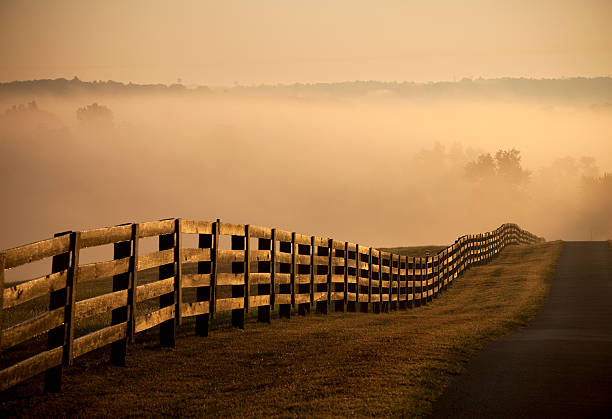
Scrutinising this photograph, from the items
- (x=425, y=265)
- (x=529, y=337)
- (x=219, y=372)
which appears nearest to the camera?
(x=219, y=372)

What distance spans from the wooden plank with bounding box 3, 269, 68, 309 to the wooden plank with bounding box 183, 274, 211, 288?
3.74 meters

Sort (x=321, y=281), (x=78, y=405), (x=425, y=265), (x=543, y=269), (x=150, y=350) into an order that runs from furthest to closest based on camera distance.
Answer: (x=543, y=269) → (x=425, y=265) → (x=321, y=281) → (x=150, y=350) → (x=78, y=405)

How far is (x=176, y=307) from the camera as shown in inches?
488

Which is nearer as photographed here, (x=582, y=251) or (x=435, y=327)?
(x=435, y=327)

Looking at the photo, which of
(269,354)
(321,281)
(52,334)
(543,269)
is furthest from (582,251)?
(52,334)

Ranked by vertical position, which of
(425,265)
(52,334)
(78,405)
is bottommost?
(78,405)

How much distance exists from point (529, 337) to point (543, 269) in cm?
2320

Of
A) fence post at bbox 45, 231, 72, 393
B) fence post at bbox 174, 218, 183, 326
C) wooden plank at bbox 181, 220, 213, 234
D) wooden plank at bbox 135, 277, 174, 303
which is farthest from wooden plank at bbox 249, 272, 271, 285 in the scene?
fence post at bbox 45, 231, 72, 393

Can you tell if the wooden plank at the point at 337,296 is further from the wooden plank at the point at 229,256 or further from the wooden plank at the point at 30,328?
the wooden plank at the point at 30,328

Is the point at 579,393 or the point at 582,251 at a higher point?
the point at 582,251

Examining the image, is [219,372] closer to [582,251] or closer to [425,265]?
[425,265]

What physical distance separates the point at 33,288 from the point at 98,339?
6.02 ft

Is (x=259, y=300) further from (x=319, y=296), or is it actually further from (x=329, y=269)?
(x=329, y=269)

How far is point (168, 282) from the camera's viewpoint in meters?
12.2
